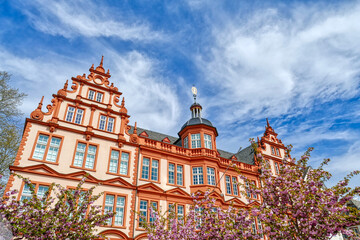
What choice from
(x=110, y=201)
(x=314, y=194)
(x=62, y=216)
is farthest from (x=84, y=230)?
(x=314, y=194)

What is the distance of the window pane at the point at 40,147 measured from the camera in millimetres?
18781

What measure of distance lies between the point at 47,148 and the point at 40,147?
50 cm

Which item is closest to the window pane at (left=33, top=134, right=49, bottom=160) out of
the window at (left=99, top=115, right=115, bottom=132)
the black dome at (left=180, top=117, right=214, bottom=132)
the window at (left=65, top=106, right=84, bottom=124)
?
the window at (left=65, top=106, right=84, bottom=124)

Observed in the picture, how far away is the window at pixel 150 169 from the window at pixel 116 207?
9.86 ft

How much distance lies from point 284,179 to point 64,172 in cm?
1576

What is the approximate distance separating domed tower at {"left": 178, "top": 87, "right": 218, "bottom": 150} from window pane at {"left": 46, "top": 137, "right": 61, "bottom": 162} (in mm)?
12903

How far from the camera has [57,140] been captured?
65.9 feet

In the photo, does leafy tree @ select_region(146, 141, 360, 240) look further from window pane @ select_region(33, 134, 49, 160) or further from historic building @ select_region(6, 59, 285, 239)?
Result: window pane @ select_region(33, 134, 49, 160)

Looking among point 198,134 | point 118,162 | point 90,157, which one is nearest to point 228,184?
point 198,134

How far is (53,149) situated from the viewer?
1958 cm

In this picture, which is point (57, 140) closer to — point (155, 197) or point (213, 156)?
point (155, 197)

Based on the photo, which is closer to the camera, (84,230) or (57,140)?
(84,230)

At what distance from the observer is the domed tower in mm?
26956

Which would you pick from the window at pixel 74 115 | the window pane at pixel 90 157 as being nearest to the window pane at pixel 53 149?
the window at pixel 74 115
